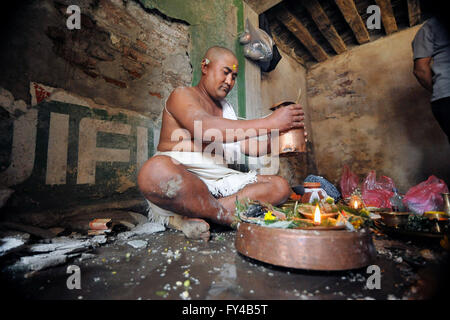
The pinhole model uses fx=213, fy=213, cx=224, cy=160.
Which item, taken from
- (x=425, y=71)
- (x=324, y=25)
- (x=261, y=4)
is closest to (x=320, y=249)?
(x=425, y=71)

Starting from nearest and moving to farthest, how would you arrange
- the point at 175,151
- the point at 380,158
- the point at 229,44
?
the point at 175,151 → the point at 229,44 → the point at 380,158

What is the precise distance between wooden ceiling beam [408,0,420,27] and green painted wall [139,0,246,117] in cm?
286

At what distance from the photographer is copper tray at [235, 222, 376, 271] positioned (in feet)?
2.53

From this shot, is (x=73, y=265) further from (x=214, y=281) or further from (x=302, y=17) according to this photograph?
(x=302, y=17)

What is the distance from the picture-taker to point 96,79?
6.31ft

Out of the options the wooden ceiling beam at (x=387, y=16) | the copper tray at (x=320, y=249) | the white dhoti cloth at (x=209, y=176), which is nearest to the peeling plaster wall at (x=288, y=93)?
the wooden ceiling beam at (x=387, y=16)

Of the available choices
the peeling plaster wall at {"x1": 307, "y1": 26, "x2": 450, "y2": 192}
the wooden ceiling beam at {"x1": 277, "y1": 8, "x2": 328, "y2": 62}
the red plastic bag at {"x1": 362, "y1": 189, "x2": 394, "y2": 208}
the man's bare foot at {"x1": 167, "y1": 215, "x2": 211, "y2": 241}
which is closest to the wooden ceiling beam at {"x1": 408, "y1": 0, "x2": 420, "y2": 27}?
the peeling plaster wall at {"x1": 307, "y1": 26, "x2": 450, "y2": 192}

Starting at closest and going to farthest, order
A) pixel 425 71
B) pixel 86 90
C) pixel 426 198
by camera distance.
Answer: pixel 86 90, pixel 426 198, pixel 425 71

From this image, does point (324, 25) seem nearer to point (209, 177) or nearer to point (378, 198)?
point (378, 198)

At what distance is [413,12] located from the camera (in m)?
3.70

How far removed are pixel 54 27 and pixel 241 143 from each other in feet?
6.17

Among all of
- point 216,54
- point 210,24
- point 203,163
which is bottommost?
point 203,163

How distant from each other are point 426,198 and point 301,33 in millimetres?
3495
